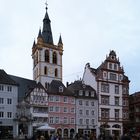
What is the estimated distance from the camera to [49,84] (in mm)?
83312

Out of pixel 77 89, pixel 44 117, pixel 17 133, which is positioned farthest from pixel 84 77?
pixel 17 133

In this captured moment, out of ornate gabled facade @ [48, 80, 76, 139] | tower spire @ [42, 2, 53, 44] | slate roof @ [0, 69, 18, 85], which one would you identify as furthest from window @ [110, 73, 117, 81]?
slate roof @ [0, 69, 18, 85]

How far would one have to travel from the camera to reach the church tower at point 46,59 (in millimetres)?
88750

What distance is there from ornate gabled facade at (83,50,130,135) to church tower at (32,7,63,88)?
7468mm

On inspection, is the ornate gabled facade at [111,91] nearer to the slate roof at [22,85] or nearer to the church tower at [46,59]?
the church tower at [46,59]

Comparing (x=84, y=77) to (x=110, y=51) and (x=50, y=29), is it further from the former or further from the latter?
(x=50, y=29)

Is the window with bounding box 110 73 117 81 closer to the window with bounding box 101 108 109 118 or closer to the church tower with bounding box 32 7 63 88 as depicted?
the window with bounding box 101 108 109 118

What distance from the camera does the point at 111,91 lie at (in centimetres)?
8762

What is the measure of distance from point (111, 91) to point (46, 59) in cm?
1650

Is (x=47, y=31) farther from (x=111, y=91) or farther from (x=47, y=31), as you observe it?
(x=111, y=91)

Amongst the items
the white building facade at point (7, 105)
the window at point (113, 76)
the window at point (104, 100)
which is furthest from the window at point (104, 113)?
the white building facade at point (7, 105)

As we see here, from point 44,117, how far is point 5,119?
8.21 metres

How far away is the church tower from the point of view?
88.8 m

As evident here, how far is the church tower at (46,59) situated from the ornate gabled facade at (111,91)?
7.47 meters
